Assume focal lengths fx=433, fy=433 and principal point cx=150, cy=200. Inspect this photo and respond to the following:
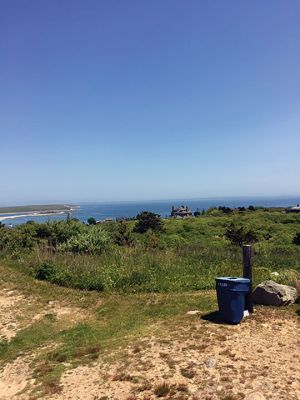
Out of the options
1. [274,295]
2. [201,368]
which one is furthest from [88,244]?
[201,368]

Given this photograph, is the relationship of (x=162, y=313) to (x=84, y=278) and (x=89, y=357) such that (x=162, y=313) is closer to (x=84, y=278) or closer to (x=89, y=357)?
(x=89, y=357)

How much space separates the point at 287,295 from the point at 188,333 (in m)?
2.88

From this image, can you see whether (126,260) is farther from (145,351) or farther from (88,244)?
(145,351)

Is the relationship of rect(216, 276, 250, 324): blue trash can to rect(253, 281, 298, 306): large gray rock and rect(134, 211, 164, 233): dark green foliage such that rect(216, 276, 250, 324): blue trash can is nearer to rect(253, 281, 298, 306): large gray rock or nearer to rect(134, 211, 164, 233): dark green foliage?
rect(253, 281, 298, 306): large gray rock

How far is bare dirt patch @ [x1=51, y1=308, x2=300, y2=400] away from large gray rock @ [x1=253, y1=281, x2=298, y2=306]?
123 centimetres

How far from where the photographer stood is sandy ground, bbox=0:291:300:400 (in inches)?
238

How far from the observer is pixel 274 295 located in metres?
9.72

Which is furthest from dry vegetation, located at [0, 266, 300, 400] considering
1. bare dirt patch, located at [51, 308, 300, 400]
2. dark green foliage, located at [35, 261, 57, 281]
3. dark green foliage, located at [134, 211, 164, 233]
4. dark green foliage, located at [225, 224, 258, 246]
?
dark green foliage, located at [134, 211, 164, 233]

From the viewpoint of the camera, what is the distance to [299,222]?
30.1 m

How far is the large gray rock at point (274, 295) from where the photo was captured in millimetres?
9703

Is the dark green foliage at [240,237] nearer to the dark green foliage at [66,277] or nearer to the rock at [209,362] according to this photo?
the dark green foliage at [66,277]

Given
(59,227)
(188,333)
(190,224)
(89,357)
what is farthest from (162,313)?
(190,224)

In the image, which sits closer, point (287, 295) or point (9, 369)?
point (9, 369)

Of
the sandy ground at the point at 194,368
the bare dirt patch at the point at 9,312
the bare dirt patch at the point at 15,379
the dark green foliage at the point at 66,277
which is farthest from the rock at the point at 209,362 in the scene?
the dark green foliage at the point at 66,277
